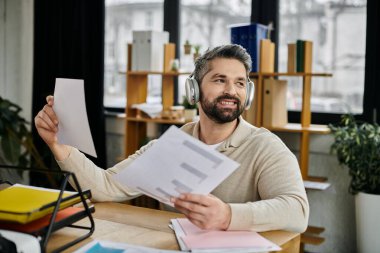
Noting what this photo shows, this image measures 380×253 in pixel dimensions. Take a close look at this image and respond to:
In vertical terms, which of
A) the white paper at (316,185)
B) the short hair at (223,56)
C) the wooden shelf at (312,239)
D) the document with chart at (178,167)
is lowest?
the wooden shelf at (312,239)

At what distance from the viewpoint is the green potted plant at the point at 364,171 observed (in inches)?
116

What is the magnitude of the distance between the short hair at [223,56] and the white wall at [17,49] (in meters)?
2.95

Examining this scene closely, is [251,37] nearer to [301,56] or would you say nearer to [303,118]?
[301,56]

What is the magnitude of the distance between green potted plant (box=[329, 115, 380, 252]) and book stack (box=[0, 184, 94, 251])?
2.00 meters

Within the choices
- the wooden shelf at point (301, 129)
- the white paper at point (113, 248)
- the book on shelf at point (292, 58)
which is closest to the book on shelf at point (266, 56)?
the book on shelf at point (292, 58)

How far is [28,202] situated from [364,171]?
7.25ft

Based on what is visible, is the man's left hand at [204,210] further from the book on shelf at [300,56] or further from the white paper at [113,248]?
the book on shelf at [300,56]

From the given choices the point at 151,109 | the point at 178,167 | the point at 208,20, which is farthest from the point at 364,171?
the point at 178,167

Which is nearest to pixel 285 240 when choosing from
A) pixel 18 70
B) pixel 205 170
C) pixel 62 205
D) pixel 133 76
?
pixel 205 170

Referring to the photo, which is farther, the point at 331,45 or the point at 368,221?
the point at 331,45

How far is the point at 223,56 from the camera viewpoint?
175 cm

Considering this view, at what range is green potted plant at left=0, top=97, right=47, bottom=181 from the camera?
3926 millimetres

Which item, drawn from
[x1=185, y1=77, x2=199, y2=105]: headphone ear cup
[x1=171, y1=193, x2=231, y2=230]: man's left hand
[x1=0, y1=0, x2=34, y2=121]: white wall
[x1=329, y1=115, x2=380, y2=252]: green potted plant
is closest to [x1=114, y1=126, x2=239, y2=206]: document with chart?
[x1=171, y1=193, x2=231, y2=230]: man's left hand

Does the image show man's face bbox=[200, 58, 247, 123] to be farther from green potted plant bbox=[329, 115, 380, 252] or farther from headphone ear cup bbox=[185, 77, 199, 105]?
green potted plant bbox=[329, 115, 380, 252]
